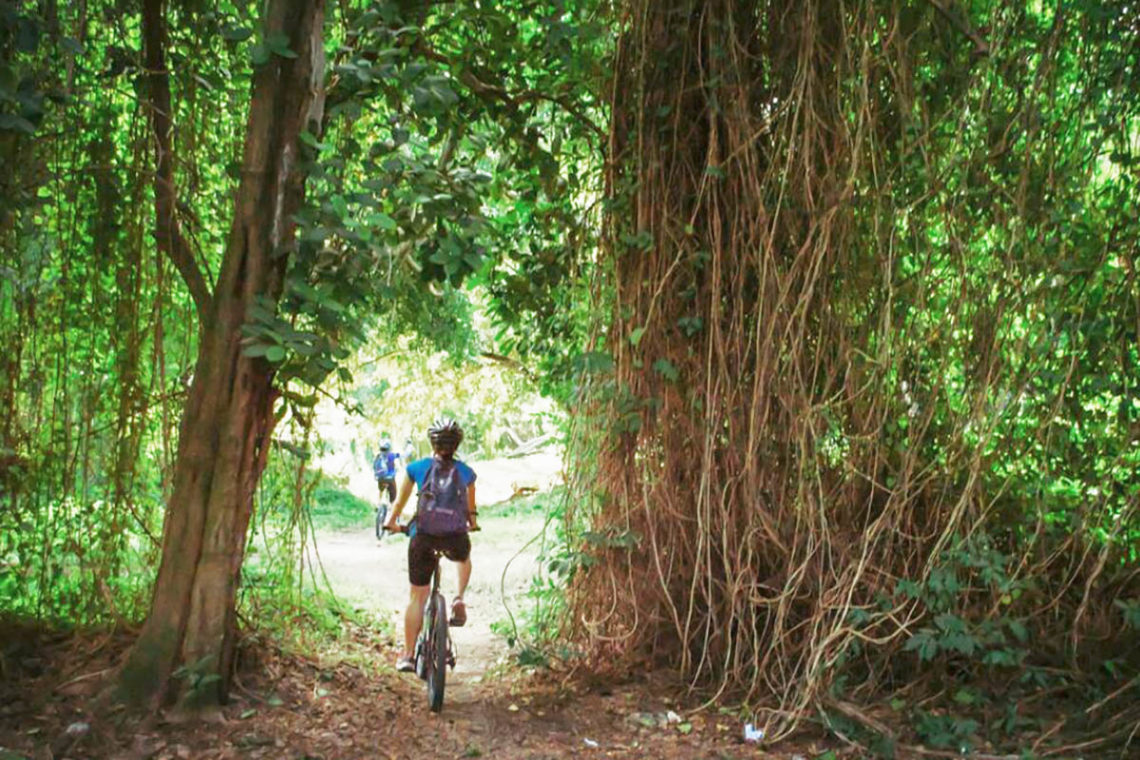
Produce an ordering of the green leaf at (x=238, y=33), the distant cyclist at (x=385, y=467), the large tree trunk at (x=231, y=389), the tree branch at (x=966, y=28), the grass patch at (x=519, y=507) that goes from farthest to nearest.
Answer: the grass patch at (x=519, y=507) → the distant cyclist at (x=385, y=467) → the tree branch at (x=966, y=28) → the large tree trunk at (x=231, y=389) → the green leaf at (x=238, y=33)

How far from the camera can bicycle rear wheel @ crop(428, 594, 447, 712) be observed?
4602mm

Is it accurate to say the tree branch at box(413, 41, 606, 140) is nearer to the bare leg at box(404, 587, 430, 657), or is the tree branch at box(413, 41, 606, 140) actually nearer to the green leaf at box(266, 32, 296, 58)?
the green leaf at box(266, 32, 296, 58)

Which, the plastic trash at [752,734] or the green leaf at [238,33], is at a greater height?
the green leaf at [238,33]

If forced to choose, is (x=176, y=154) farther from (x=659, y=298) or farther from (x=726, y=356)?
(x=726, y=356)

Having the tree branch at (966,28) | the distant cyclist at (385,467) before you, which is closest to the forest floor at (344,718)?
the tree branch at (966,28)

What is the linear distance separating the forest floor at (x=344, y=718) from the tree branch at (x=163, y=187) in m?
1.57

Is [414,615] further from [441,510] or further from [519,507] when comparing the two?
[519,507]

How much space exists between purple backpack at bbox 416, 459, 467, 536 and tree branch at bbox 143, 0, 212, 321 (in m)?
1.39

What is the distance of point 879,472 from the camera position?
14.6ft

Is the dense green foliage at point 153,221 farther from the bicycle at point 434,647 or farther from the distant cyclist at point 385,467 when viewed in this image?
the distant cyclist at point 385,467

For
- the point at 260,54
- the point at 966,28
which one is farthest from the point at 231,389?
the point at 966,28

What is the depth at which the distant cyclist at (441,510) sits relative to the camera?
495 centimetres

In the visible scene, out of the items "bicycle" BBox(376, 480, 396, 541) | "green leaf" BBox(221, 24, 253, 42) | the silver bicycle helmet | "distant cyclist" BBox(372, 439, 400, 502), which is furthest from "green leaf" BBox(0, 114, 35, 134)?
"distant cyclist" BBox(372, 439, 400, 502)

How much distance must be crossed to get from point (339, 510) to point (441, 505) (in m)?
11.0
